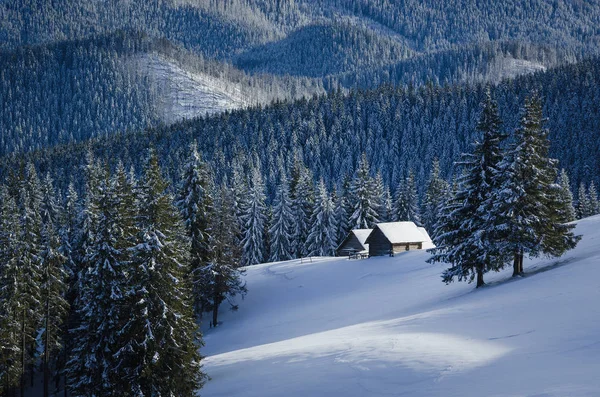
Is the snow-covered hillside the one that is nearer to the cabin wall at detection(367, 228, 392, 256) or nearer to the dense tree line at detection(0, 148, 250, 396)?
the dense tree line at detection(0, 148, 250, 396)

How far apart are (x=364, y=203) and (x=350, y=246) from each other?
24.6 ft

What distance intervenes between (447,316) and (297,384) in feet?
28.7

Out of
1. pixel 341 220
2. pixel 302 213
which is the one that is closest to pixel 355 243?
pixel 341 220

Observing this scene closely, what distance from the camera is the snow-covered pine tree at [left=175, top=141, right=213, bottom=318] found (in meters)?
39.6

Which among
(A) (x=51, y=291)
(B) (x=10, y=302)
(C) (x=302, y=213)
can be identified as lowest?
(B) (x=10, y=302)

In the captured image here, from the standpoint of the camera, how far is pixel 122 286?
25141 mm

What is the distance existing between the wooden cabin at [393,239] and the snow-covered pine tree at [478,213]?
23507 mm

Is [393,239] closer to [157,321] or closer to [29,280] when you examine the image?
[29,280]

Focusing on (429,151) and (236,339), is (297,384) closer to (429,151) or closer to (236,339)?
(236,339)

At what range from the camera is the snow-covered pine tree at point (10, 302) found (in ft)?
99.0

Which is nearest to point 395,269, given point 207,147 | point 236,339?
point 236,339

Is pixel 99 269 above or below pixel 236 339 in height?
above

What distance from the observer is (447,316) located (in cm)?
2272

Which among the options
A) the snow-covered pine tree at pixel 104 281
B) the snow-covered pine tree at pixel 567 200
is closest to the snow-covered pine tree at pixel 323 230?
the snow-covered pine tree at pixel 567 200
